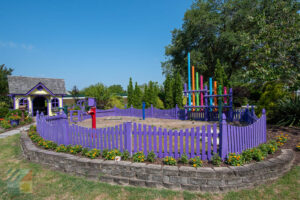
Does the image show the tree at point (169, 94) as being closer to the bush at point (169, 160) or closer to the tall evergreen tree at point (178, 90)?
the tall evergreen tree at point (178, 90)

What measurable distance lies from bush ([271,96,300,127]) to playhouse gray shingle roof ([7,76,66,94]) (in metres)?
19.7

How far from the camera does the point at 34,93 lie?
54.4 feet

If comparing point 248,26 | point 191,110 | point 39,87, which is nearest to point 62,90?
point 39,87

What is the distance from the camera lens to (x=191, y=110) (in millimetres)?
11922

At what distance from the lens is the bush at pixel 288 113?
282 inches

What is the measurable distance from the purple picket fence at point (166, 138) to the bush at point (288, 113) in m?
3.48

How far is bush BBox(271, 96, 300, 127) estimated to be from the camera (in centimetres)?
716

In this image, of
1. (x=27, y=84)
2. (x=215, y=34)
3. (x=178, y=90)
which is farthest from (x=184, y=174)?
(x=27, y=84)

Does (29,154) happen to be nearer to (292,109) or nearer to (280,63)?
(292,109)

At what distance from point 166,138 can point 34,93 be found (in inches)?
684

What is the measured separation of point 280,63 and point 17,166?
444 inches

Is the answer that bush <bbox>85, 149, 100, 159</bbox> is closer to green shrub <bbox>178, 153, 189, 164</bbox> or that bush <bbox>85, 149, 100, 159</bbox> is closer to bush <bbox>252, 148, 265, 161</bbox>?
green shrub <bbox>178, 153, 189, 164</bbox>

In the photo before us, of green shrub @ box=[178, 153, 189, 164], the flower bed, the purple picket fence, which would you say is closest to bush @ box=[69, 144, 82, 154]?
the flower bed

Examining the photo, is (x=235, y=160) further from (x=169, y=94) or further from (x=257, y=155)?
(x=169, y=94)
